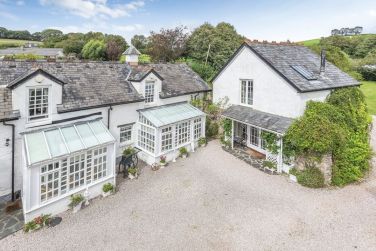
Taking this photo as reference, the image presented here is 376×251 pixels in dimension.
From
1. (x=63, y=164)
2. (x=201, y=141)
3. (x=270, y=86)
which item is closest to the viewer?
(x=63, y=164)

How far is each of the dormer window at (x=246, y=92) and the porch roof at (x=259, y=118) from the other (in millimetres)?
659

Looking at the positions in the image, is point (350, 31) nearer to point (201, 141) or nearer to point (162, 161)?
point (201, 141)

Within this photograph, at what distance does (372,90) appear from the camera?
58.4 m

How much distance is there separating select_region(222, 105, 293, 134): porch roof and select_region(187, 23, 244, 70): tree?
36901mm

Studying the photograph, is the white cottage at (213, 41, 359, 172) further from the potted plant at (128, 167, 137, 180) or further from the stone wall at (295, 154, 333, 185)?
the potted plant at (128, 167, 137, 180)

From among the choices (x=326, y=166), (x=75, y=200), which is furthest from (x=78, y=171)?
(x=326, y=166)

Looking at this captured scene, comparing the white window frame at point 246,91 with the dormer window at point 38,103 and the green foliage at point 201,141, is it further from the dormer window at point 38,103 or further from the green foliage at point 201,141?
the dormer window at point 38,103

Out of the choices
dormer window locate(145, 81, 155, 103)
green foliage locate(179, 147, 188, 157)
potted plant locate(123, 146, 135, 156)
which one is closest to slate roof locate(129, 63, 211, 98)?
dormer window locate(145, 81, 155, 103)

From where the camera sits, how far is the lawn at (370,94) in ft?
147

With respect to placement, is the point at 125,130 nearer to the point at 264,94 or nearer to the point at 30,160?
the point at 30,160

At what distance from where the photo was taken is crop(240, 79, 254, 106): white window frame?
79.9ft

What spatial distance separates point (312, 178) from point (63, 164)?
1653cm

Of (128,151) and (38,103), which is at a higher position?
(38,103)

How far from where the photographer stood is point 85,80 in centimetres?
2016
